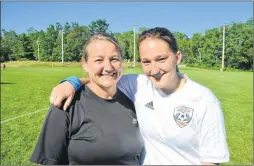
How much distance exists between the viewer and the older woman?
7.57 feet

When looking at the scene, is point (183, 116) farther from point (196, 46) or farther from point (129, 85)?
point (196, 46)

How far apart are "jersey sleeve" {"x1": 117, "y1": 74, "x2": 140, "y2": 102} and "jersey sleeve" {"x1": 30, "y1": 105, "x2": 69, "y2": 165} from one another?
1.98ft

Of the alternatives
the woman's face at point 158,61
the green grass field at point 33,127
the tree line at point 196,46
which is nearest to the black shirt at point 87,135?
the woman's face at point 158,61

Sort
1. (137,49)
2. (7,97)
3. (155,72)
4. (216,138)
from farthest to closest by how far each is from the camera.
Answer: (7,97), (137,49), (155,72), (216,138)

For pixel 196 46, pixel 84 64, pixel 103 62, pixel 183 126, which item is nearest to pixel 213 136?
pixel 183 126

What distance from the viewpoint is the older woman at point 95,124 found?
2.31 metres

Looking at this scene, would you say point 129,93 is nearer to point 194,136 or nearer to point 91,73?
point 91,73

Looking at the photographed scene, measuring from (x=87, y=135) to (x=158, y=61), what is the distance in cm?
73

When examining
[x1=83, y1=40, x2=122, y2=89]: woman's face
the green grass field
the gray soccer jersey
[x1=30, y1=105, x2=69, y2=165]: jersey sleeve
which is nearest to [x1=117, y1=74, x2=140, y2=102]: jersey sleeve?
the gray soccer jersey

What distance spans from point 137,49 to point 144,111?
18.9 inches

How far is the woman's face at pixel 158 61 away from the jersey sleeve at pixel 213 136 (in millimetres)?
392

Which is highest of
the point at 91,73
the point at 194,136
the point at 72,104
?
the point at 91,73

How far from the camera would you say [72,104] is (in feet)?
7.82

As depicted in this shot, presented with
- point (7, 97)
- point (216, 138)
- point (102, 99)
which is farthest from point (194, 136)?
point (7, 97)
